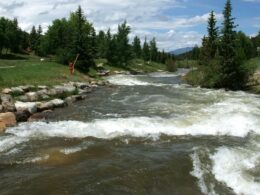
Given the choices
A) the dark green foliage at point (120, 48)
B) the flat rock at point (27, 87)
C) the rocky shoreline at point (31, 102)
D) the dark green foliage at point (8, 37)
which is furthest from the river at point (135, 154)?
the dark green foliage at point (120, 48)

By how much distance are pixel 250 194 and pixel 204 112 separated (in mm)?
13002

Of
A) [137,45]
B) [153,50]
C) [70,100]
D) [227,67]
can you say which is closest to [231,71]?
[227,67]

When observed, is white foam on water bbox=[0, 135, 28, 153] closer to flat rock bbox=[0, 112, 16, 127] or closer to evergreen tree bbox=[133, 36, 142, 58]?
flat rock bbox=[0, 112, 16, 127]

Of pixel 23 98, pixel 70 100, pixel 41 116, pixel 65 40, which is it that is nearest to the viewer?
pixel 41 116

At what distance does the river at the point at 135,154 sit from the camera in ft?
35.4

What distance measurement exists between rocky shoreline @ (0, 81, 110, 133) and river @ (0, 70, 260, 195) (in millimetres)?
1020

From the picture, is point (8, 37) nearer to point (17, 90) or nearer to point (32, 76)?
point (32, 76)

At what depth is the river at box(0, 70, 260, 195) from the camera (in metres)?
10.8

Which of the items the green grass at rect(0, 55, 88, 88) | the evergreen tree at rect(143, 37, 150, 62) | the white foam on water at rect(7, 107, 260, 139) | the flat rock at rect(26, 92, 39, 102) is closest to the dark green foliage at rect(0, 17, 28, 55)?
the green grass at rect(0, 55, 88, 88)

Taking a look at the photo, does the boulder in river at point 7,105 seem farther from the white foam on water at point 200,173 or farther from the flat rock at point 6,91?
the white foam on water at point 200,173

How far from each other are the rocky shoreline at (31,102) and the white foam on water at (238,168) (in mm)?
10187

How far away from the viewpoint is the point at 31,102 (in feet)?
83.1

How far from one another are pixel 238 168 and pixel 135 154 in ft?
12.3

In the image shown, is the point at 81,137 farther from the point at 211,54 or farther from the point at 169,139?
the point at 211,54
